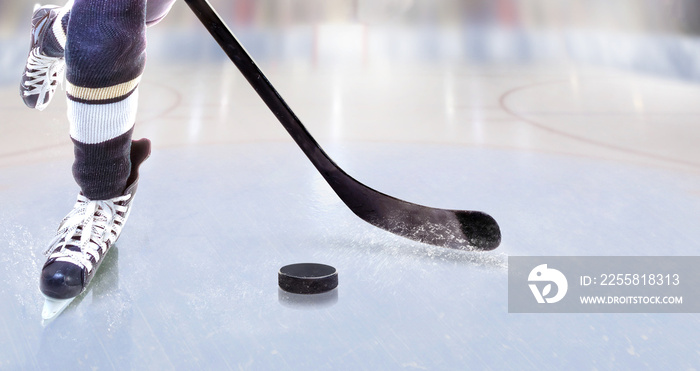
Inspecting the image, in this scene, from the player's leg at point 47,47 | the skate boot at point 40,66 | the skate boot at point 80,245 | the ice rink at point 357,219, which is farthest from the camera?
the skate boot at point 40,66

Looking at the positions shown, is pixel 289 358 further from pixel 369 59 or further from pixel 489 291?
pixel 369 59

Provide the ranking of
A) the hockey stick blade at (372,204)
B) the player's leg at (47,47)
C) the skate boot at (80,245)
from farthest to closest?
the player's leg at (47,47) → the hockey stick blade at (372,204) → the skate boot at (80,245)

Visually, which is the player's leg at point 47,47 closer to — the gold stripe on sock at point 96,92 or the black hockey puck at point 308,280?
the gold stripe on sock at point 96,92

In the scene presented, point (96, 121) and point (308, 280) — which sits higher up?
point (96, 121)

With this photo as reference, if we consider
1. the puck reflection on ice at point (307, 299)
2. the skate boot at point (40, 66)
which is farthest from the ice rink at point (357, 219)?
the skate boot at point (40, 66)

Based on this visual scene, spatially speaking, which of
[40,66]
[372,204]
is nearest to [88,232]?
[372,204]

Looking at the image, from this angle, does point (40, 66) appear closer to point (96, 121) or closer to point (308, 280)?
point (96, 121)
